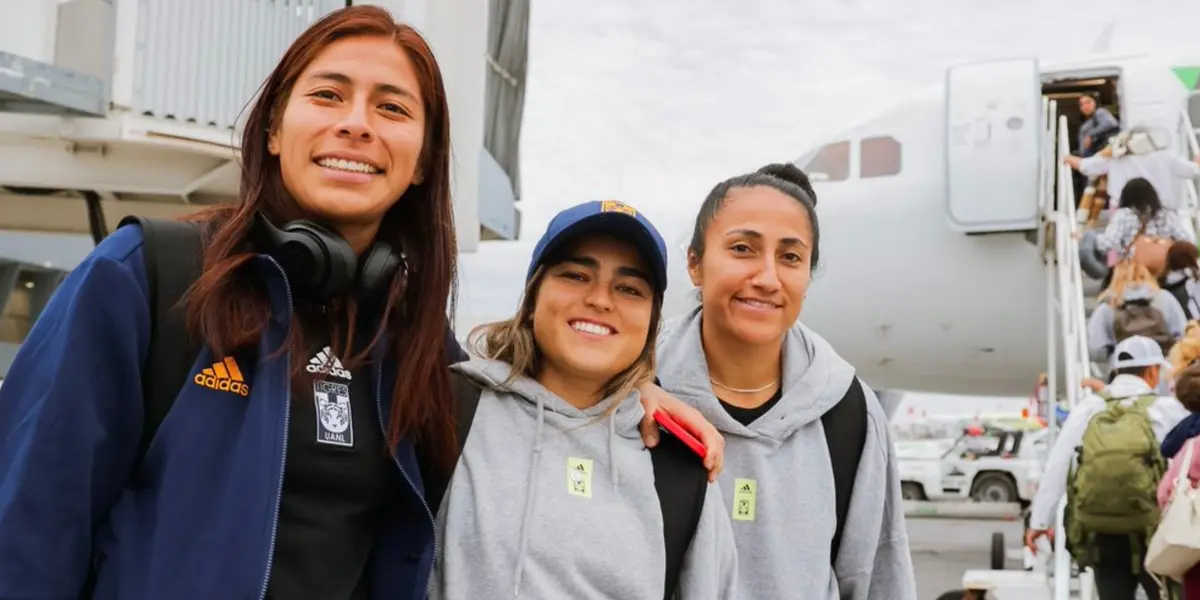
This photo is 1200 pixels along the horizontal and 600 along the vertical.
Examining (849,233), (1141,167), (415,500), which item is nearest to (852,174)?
(849,233)

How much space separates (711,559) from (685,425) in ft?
0.86

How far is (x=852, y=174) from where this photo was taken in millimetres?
10633

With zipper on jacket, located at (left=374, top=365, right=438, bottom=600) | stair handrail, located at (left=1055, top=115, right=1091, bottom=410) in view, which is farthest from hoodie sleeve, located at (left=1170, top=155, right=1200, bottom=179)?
zipper on jacket, located at (left=374, top=365, right=438, bottom=600)

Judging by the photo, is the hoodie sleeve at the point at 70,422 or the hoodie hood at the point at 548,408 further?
the hoodie hood at the point at 548,408

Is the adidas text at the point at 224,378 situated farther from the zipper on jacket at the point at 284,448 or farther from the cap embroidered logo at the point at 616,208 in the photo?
the cap embroidered logo at the point at 616,208

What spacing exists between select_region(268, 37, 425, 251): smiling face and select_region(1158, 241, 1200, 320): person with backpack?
719 cm

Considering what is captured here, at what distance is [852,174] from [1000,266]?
1678 millimetres

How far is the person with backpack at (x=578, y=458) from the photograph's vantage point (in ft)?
6.42

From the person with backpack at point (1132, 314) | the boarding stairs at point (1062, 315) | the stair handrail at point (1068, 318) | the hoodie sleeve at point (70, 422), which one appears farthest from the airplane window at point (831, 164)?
the hoodie sleeve at point (70, 422)

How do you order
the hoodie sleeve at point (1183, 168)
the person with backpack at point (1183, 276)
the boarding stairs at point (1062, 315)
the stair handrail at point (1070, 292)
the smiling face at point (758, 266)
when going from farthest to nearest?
the hoodie sleeve at point (1183, 168), the person with backpack at point (1183, 276), the stair handrail at point (1070, 292), the boarding stairs at point (1062, 315), the smiling face at point (758, 266)

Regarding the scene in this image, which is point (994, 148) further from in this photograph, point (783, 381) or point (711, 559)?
point (711, 559)

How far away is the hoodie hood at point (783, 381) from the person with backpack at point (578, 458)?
0.22 m

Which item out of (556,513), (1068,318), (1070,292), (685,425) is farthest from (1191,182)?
(556,513)

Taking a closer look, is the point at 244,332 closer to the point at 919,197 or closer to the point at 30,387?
the point at 30,387
